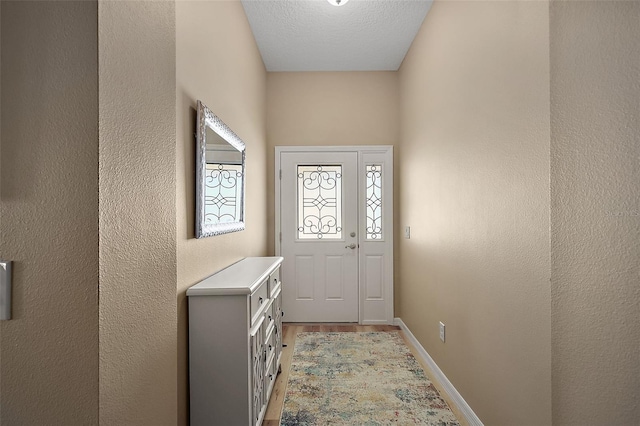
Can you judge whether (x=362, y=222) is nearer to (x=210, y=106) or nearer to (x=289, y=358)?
(x=289, y=358)

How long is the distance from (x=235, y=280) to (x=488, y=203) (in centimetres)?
138

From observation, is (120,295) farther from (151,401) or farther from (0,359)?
(151,401)

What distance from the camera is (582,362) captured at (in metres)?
1.12

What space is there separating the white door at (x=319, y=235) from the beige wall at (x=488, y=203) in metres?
1.06

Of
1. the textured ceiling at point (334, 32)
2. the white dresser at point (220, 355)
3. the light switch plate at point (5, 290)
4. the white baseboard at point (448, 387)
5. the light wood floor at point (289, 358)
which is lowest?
the light wood floor at point (289, 358)

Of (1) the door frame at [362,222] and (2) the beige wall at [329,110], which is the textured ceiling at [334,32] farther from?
(1) the door frame at [362,222]

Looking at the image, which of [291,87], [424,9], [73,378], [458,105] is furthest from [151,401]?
[291,87]

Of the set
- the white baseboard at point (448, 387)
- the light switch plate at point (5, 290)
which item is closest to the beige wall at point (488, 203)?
the white baseboard at point (448, 387)

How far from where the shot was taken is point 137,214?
38.6 inches

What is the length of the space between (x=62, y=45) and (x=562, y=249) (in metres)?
1.61

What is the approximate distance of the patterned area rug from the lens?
2076 millimetres

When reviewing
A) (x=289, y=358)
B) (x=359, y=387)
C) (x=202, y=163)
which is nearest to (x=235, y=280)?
(x=202, y=163)

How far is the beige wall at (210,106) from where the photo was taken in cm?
158

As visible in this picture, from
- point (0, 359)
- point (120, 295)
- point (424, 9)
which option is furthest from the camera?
point (424, 9)
